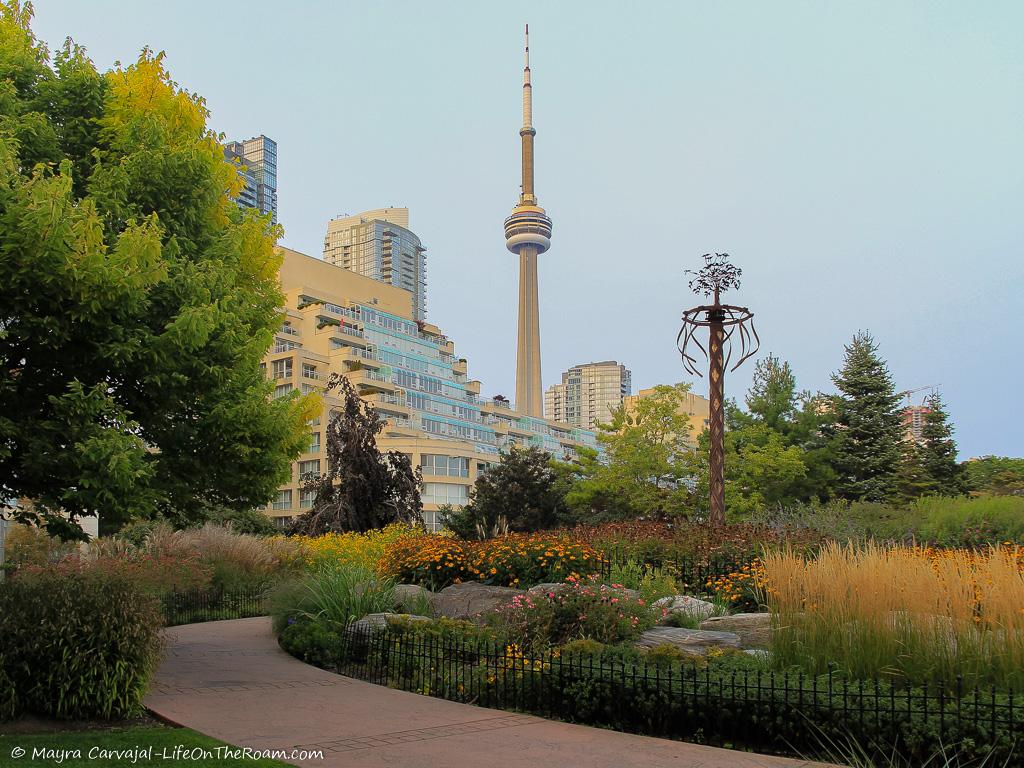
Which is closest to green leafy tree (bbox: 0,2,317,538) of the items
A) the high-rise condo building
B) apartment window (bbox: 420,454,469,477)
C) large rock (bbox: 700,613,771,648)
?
large rock (bbox: 700,613,771,648)

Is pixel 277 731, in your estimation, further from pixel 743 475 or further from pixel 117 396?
pixel 743 475

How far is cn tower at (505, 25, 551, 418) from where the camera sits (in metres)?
148

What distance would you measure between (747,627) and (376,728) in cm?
476

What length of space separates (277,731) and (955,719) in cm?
563

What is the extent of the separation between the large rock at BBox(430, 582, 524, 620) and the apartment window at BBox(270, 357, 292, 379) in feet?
208

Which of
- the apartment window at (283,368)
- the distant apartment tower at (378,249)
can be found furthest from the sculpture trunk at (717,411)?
the distant apartment tower at (378,249)

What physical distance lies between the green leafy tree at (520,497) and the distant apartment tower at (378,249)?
14484 cm

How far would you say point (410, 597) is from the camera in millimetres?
14406

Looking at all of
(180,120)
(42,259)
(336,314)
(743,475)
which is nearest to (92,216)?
(42,259)

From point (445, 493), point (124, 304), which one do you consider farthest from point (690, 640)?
point (445, 493)

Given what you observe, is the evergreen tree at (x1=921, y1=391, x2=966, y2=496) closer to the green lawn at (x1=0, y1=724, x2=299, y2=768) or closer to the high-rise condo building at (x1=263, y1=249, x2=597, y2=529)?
the green lawn at (x1=0, y1=724, x2=299, y2=768)

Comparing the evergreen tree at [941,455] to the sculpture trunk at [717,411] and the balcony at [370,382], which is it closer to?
the sculpture trunk at [717,411]

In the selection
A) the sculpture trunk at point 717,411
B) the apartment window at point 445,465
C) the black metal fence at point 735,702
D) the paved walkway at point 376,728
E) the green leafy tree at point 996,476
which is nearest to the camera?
the black metal fence at point 735,702

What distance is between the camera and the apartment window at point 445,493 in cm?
7431
